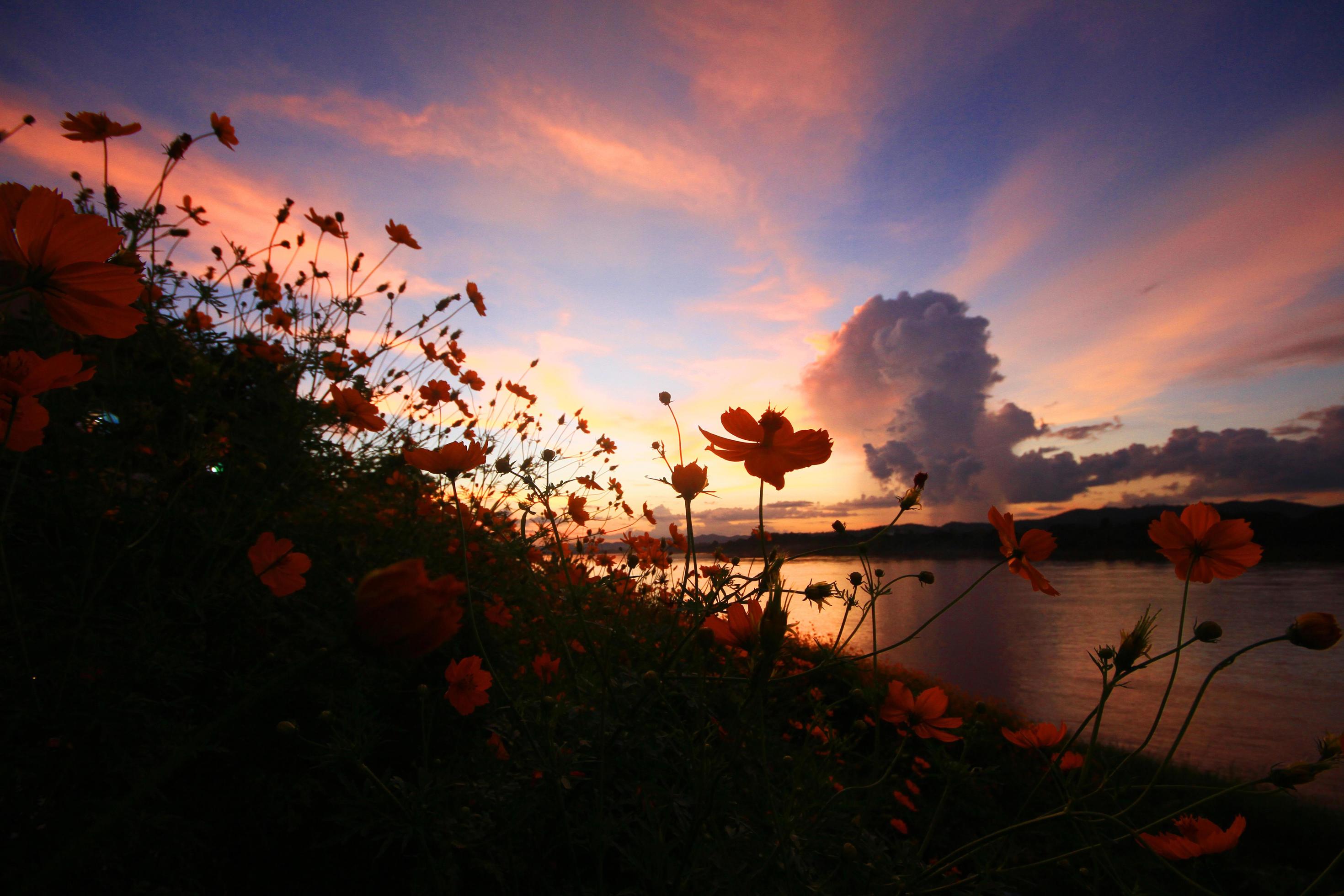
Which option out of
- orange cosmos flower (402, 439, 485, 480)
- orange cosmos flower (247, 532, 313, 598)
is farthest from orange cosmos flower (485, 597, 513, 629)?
orange cosmos flower (247, 532, 313, 598)

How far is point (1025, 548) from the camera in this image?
1251 millimetres

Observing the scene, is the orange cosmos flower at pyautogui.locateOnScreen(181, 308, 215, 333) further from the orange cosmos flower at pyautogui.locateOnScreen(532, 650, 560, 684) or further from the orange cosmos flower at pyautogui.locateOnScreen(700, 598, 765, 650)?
the orange cosmos flower at pyautogui.locateOnScreen(700, 598, 765, 650)

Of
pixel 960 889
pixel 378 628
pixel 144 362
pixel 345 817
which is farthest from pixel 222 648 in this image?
pixel 960 889

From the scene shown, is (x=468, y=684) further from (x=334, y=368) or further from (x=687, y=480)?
(x=334, y=368)

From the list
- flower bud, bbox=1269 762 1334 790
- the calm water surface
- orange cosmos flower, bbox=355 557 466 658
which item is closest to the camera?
orange cosmos flower, bbox=355 557 466 658

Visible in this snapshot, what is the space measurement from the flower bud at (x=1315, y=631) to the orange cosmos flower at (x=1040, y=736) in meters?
0.44

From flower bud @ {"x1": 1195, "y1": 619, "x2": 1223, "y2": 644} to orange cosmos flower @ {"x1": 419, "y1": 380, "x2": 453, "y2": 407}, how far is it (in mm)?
2969

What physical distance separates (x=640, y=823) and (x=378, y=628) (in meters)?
0.84

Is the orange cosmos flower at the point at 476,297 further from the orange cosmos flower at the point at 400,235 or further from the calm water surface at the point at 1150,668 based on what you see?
the calm water surface at the point at 1150,668

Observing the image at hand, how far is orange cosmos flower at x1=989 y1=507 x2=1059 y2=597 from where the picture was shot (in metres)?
1.19

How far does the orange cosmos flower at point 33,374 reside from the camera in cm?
77

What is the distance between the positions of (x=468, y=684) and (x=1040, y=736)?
1300mm

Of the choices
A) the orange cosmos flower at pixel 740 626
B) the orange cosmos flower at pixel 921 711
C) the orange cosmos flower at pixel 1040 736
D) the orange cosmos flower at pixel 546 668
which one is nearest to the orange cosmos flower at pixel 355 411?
the orange cosmos flower at pixel 546 668

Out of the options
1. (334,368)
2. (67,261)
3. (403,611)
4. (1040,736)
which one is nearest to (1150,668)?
(1040,736)
